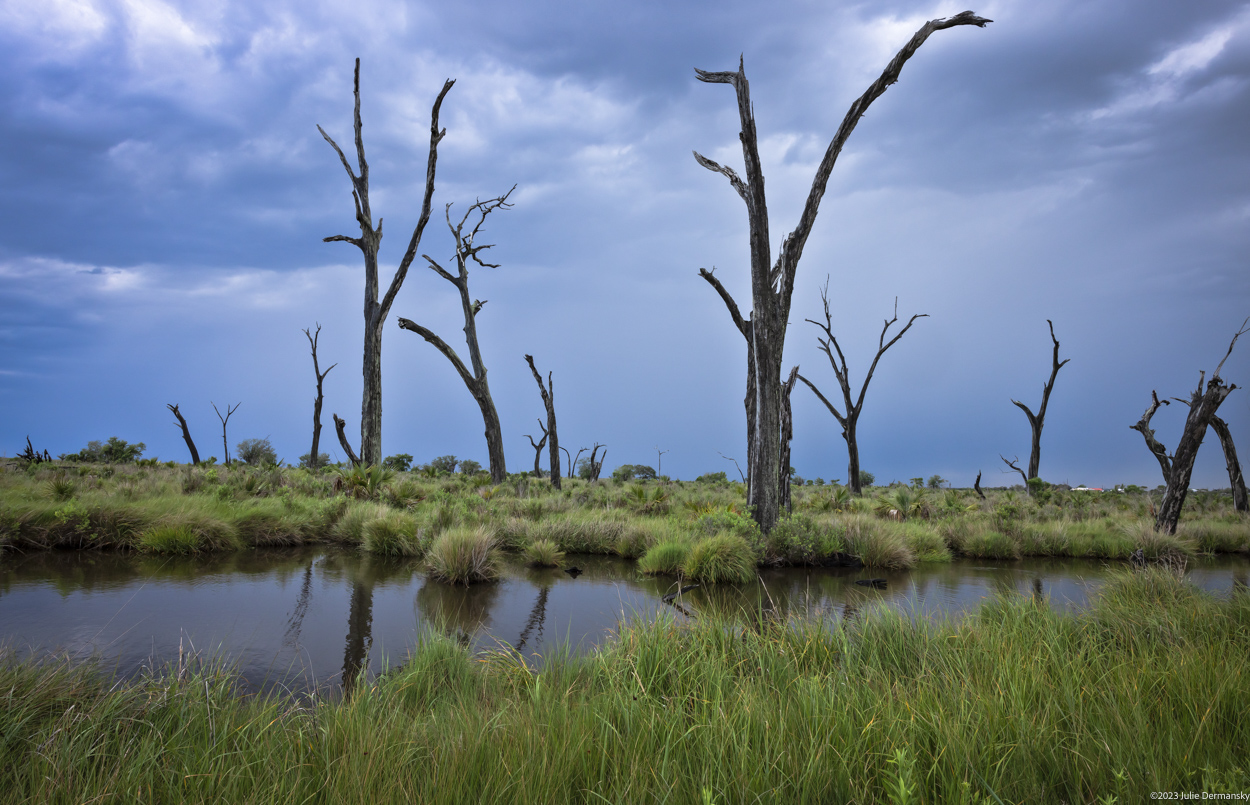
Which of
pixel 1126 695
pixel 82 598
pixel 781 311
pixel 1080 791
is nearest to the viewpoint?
pixel 1080 791

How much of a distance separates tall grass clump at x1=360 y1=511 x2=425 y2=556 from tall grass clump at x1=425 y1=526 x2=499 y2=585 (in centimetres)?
177

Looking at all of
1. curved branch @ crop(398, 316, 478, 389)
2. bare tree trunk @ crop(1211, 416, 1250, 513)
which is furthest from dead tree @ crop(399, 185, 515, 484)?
bare tree trunk @ crop(1211, 416, 1250, 513)

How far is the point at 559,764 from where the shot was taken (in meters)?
2.40

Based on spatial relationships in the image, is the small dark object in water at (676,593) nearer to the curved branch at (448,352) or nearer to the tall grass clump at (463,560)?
the tall grass clump at (463,560)

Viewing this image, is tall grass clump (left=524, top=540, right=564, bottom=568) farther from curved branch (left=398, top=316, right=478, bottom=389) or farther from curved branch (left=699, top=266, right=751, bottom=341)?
curved branch (left=398, top=316, right=478, bottom=389)

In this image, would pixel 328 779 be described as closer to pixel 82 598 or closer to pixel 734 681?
pixel 734 681

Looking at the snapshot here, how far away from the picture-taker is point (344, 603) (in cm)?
662

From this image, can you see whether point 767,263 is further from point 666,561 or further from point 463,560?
point 463,560

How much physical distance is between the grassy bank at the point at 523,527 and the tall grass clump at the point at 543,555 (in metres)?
0.14

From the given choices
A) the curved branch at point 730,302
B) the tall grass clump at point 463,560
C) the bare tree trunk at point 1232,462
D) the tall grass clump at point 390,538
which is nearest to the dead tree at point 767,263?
the curved branch at point 730,302

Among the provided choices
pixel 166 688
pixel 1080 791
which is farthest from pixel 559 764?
pixel 166 688

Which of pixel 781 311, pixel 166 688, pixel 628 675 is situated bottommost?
pixel 628 675

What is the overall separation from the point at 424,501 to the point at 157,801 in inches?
481

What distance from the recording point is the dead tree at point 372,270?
18.9 metres
